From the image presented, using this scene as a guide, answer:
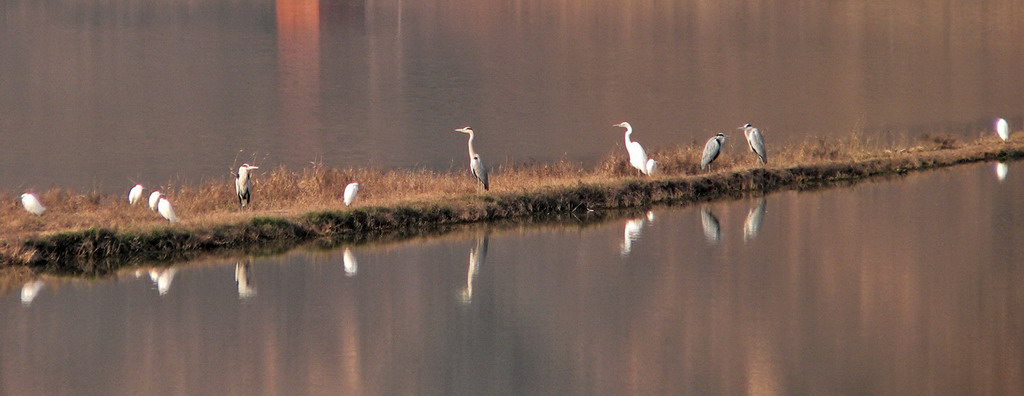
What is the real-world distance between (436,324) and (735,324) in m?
2.68

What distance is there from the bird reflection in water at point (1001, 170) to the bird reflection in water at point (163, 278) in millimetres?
14151

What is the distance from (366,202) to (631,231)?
10.9 ft

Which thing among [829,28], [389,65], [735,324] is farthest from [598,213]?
[829,28]

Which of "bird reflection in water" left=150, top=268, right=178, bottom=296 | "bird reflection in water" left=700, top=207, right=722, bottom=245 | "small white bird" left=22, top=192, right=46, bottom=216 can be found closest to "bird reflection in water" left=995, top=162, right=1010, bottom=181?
"bird reflection in water" left=700, top=207, right=722, bottom=245

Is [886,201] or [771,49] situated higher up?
[771,49]

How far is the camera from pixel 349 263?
566 inches

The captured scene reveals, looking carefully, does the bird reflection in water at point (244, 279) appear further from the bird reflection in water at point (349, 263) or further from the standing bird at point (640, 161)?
the standing bird at point (640, 161)

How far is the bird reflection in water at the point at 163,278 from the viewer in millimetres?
12844

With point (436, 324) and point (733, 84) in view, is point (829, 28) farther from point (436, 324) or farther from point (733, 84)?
point (436, 324)

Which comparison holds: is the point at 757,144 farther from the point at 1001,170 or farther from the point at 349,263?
the point at 349,263

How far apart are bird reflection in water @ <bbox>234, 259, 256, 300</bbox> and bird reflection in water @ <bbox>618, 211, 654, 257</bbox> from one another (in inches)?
167

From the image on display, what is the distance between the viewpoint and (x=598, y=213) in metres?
18.0

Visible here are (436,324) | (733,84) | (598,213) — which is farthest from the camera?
(733,84)

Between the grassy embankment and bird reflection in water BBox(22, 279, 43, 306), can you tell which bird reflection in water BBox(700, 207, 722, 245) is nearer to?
the grassy embankment
